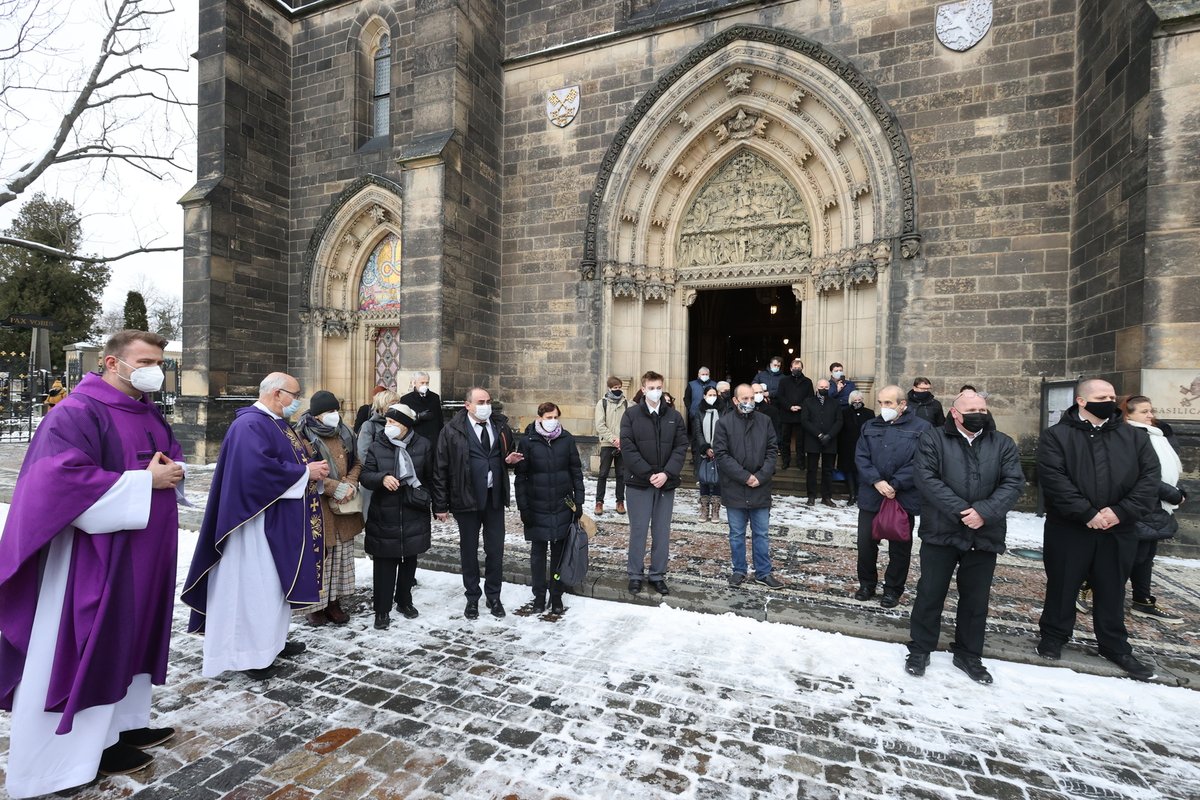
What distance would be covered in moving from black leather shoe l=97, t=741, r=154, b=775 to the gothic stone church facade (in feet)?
24.8

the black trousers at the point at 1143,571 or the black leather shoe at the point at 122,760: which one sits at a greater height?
the black trousers at the point at 1143,571

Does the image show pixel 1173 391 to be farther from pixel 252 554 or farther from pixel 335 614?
pixel 252 554

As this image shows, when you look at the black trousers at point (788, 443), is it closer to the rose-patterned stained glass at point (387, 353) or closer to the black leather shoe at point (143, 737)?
the black leather shoe at point (143, 737)

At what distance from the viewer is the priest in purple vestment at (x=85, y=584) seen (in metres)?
2.26

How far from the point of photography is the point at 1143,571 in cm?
437

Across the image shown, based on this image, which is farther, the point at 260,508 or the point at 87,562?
the point at 260,508

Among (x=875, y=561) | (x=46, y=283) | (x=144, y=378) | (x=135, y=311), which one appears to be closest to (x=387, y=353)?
(x=144, y=378)

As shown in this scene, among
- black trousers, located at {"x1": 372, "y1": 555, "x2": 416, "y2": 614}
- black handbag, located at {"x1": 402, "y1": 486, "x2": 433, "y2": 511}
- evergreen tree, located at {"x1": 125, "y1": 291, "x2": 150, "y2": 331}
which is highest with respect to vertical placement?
evergreen tree, located at {"x1": 125, "y1": 291, "x2": 150, "y2": 331}

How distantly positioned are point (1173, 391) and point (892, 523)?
4.34 m

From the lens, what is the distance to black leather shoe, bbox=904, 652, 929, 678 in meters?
3.41

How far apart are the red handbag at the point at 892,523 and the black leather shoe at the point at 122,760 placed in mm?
4705

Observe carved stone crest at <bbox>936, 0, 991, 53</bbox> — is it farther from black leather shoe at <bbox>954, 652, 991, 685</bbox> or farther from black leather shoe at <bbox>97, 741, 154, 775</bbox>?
black leather shoe at <bbox>97, 741, 154, 775</bbox>

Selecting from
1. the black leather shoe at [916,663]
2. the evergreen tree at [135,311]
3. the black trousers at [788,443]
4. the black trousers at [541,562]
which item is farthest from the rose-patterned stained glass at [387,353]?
the evergreen tree at [135,311]

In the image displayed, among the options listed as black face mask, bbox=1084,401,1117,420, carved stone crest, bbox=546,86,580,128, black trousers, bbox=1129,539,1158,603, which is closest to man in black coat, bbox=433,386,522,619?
black face mask, bbox=1084,401,1117,420
